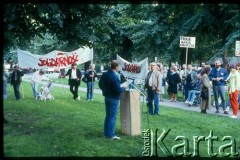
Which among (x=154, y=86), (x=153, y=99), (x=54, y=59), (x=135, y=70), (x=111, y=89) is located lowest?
(x=153, y=99)

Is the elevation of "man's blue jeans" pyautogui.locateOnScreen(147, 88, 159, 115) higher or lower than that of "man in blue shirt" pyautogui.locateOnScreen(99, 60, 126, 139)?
lower

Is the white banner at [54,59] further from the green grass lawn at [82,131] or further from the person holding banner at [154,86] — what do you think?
the person holding banner at [154,86]

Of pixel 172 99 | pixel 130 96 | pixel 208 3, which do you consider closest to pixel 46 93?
pixel 172 99

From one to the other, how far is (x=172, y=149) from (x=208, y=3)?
330 centimetres

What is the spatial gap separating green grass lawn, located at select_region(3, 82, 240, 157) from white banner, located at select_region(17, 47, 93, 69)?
2972mm

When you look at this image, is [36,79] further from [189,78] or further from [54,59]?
[189,78]

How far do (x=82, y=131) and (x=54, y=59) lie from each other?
29.2 ft

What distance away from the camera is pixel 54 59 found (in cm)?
1967

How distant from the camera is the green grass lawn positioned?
888 centimetres

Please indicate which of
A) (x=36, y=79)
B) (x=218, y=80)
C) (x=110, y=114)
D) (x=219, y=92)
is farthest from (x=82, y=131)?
(x=36, y=79)

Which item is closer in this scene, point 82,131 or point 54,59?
point 82,131

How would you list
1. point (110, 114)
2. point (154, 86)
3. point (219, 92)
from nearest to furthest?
point (110, 114)
point (154, 86)
point (219, 92)

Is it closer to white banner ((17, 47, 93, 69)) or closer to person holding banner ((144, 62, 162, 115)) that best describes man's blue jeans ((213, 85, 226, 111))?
person holding banner ((144, 62, 162, 115))

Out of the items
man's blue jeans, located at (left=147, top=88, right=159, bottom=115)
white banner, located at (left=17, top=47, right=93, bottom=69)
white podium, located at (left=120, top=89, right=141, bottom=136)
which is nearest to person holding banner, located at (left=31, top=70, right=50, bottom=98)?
white banner, located at (left=17, top=47, right=93, bottom=69)
